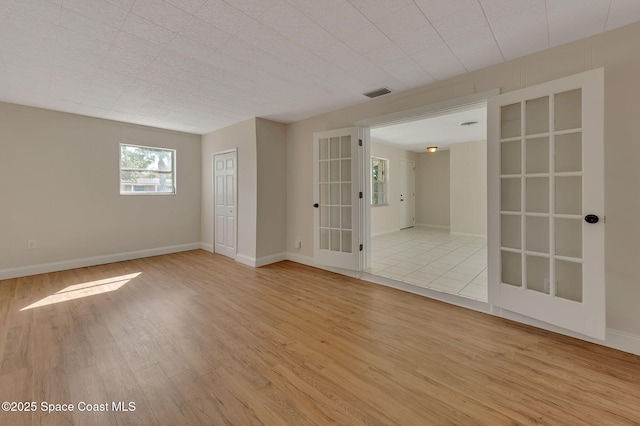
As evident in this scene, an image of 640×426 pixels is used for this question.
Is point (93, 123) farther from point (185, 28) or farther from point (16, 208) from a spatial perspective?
point (185, 28)

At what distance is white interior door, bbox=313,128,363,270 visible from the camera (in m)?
3.90

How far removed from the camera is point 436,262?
15.0ft

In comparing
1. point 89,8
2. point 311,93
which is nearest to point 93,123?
point 89,8

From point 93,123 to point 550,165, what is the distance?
6538 millimetres

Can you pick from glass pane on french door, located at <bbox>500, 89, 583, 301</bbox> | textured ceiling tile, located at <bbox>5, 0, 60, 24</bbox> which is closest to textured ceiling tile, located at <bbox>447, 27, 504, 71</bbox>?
glass pane on french door, located at <bbox>500, 89, 583, 301</bbox>

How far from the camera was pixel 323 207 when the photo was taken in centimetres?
435

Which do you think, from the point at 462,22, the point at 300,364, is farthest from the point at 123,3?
the point at 300,364

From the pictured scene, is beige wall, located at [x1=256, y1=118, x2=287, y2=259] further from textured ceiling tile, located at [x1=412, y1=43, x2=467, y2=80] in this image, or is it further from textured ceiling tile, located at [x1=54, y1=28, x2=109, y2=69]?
textured ceiling tile, located at [x1=412, y1=43, x2=467, y2=80]

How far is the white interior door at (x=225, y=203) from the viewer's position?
5.10m

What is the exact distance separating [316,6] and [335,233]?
2.98 m

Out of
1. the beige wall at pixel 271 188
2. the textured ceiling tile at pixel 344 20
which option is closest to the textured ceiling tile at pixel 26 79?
the beige wall at pixel 271 188

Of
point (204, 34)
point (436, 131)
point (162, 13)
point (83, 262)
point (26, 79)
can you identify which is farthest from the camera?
point (436, 131)

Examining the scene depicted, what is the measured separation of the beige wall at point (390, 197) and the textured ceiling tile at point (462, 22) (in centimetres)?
516

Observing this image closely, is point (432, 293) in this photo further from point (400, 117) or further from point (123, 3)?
point (123, 3)
